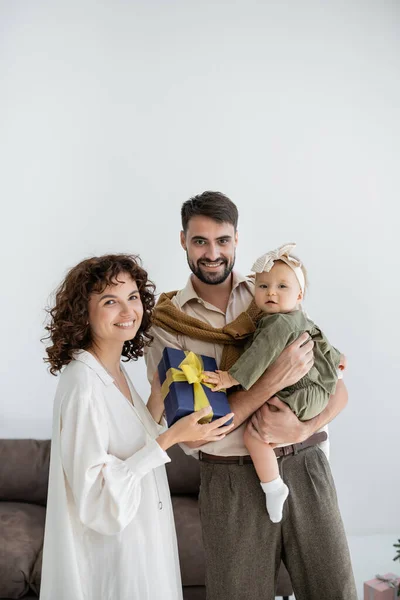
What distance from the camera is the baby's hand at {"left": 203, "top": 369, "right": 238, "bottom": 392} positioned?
178 centimetres

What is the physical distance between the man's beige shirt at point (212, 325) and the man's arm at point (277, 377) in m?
0.08

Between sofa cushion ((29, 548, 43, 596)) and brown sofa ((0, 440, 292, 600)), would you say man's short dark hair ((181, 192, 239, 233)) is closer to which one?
brown sofa ((0, 440, 292, 600))

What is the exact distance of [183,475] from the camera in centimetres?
312

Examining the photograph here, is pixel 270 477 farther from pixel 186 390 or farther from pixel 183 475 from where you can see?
pixel 183 475

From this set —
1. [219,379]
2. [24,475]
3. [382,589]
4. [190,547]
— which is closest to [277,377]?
[219,379]

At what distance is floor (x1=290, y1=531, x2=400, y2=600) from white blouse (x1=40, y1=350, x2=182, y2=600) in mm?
1982

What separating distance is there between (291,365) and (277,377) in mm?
55

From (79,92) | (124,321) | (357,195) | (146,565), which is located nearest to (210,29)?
(79,92)

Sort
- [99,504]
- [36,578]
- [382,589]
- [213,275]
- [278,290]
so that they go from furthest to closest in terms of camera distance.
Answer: [36,578] < [382,589] < [213,275] < [278,290] < [99,504]

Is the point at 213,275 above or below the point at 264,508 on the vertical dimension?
above

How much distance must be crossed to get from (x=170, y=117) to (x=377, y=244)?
4.34 ft

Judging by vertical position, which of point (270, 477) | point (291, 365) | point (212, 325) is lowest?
point (270, 477)

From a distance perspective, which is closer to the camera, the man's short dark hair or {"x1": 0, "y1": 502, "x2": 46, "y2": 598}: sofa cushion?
the man's short dark hair

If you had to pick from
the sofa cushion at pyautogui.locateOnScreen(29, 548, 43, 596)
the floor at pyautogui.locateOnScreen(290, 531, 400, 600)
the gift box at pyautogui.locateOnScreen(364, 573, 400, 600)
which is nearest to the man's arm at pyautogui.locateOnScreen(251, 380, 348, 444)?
the gift box at pyautogui.locateOnScreen(364, 573, 400, 600)
